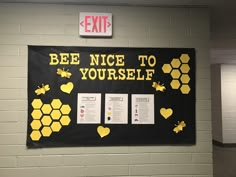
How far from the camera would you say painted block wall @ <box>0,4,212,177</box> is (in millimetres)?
2367

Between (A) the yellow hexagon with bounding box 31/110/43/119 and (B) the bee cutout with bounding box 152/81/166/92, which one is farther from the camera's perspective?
(B) the bee cutout with bounding box 152/81/166/92

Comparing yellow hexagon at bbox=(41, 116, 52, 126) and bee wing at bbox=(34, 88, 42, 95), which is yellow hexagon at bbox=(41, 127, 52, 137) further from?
bee wing at bbox=(34, 88, 42, 95)

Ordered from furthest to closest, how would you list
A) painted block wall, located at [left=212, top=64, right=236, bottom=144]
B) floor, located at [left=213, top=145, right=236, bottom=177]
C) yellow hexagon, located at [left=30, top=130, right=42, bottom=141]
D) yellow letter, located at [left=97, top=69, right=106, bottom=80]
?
painted block wall, located at [left=212, top=64, right=236, bottom=144] → floor, located at [left=213, top=145, right=236, bottom=177] → yellow letter, located at [left=97, top=69, right=106, bottom=80] → yellow hexagon, located at [left=30, top=130, right=42, bottom=141]

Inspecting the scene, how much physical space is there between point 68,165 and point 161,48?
5.40 ft

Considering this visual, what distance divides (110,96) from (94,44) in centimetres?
61

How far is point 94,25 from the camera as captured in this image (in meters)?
2.46

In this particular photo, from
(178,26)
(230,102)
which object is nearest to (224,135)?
(230,102)

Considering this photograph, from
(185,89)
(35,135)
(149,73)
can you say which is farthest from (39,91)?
(185,89)

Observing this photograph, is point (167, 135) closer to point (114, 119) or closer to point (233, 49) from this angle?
point (114, 119)

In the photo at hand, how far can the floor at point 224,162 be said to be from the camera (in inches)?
170

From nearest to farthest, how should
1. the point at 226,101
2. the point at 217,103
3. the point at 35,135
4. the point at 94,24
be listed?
1. the point at 35,135
2. the point at 94,24
3. the point at 226,101
4. the point at 217,103

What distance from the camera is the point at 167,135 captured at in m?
2.47

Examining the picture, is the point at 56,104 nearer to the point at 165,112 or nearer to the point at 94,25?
the point at 94,25

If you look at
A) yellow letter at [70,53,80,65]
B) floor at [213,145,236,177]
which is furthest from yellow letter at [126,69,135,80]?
floor at [213,145,236,177]
